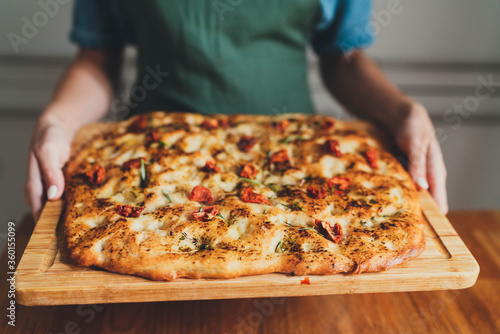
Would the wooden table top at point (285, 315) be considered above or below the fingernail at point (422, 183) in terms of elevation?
below

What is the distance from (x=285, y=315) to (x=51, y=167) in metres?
0.57

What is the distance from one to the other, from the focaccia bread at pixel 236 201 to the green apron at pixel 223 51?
0.22 metres

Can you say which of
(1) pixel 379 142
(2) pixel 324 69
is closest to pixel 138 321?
(1) pixel 379 142

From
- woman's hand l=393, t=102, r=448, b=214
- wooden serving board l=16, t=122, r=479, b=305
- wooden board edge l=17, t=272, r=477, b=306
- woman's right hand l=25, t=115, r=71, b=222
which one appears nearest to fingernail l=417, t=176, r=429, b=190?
woman's hand l=393, t=102, r=448, b=214

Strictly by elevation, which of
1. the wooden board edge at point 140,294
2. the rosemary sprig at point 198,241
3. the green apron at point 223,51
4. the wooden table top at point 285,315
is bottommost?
the wooden table top at point 285,315

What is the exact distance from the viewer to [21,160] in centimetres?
217

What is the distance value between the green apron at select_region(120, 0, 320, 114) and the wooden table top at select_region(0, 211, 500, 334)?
2.18 feet

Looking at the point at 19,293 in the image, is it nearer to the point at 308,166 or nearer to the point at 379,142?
the point at 308,166

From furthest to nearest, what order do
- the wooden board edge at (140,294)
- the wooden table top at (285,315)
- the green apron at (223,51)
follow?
the green apron at (223,51) → the wooden table top at (285,315) → the wooden board edge at (140,294)

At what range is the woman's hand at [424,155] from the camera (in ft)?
3.18

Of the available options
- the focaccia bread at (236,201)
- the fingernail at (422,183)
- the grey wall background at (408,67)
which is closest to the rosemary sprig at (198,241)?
the focaccia bread at (236,201)

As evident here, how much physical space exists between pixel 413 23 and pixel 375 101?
915mm

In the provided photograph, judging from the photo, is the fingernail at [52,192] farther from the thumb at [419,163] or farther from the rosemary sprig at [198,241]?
the thumb at [419,163]

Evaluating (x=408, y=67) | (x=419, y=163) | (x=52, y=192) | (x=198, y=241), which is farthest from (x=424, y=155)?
(x=408, y=67)
